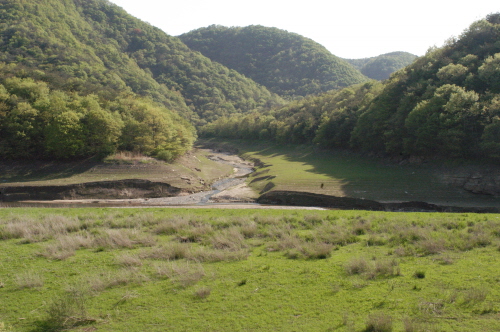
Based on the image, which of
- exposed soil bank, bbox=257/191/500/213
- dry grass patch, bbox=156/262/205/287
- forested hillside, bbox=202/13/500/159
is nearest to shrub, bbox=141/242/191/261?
dry grass patch, bbox=156/262/205/287

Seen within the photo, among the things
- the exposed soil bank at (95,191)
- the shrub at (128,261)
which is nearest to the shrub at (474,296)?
the shrub at (128,261)

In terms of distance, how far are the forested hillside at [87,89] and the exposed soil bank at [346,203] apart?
25766 millimetres

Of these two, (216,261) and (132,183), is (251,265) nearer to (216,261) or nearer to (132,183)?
(216,261)

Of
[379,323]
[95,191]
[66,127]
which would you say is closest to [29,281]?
[379,323]

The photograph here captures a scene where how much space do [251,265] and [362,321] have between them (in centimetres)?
484

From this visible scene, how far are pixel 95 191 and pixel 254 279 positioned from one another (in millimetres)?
39146

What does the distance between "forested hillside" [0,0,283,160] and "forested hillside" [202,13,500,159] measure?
36198 mm

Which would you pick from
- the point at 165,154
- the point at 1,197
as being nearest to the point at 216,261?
the point at 1,197

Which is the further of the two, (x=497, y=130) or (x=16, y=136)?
(x=16, y=136)

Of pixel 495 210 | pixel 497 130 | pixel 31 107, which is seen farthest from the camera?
pixel 31 107

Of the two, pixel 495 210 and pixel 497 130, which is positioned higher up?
pixel 497 130

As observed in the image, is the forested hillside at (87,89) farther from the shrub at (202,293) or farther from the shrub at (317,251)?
the shrub at (202,293)

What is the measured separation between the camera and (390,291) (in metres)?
9.03

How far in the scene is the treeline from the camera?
48.8 meters
